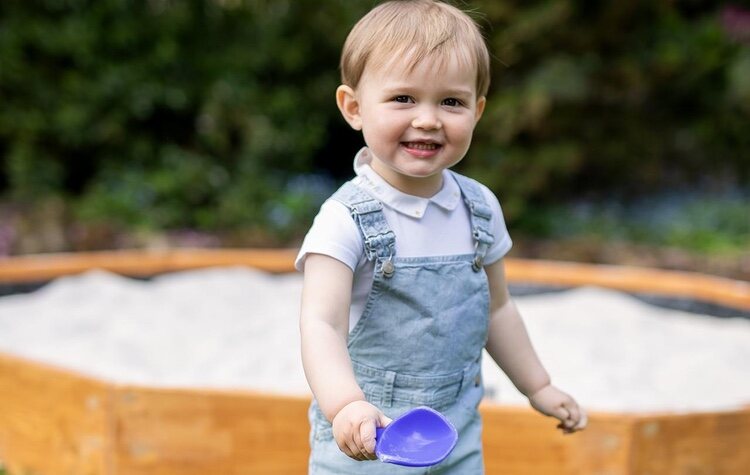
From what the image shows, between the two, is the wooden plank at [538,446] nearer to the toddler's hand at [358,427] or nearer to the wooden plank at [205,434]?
the wooden plank at [205,434]

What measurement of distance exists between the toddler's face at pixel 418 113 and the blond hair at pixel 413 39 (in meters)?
0.01

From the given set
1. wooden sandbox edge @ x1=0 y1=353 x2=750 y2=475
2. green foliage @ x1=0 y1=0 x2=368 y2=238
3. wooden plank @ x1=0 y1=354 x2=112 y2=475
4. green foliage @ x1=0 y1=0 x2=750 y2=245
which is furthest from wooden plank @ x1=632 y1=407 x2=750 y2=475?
green foliage @ x1=0 y1=0 x2=368 y2=238

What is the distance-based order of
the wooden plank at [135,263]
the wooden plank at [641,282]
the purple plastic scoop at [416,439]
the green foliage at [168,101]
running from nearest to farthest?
the purple plastic scoop at [416,439]
the wooden plank at [641,282]
the wooden plank at [135,263]
the green foliage at [168,101]

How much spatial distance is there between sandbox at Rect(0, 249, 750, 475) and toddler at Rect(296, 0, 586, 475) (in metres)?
0.70

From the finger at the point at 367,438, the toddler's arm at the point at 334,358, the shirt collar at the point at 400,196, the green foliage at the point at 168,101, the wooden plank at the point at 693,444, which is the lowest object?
Answer: the wooden plank at the point at 693,444

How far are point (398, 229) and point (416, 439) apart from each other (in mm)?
405

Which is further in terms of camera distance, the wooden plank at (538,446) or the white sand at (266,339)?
the white sand at (266,339)

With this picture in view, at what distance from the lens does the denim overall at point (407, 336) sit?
156cm

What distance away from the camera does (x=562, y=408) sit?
178cm

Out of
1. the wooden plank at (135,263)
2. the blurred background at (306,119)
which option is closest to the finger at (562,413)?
the wooden plank at (135,263)

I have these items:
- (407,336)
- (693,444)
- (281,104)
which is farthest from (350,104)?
(281,104)

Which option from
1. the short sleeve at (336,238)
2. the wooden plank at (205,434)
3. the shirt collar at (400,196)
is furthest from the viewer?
the wooden plank at (205,434)

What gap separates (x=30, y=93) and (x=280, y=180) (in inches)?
75.4

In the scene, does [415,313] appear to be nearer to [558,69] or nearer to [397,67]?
[397,67]
